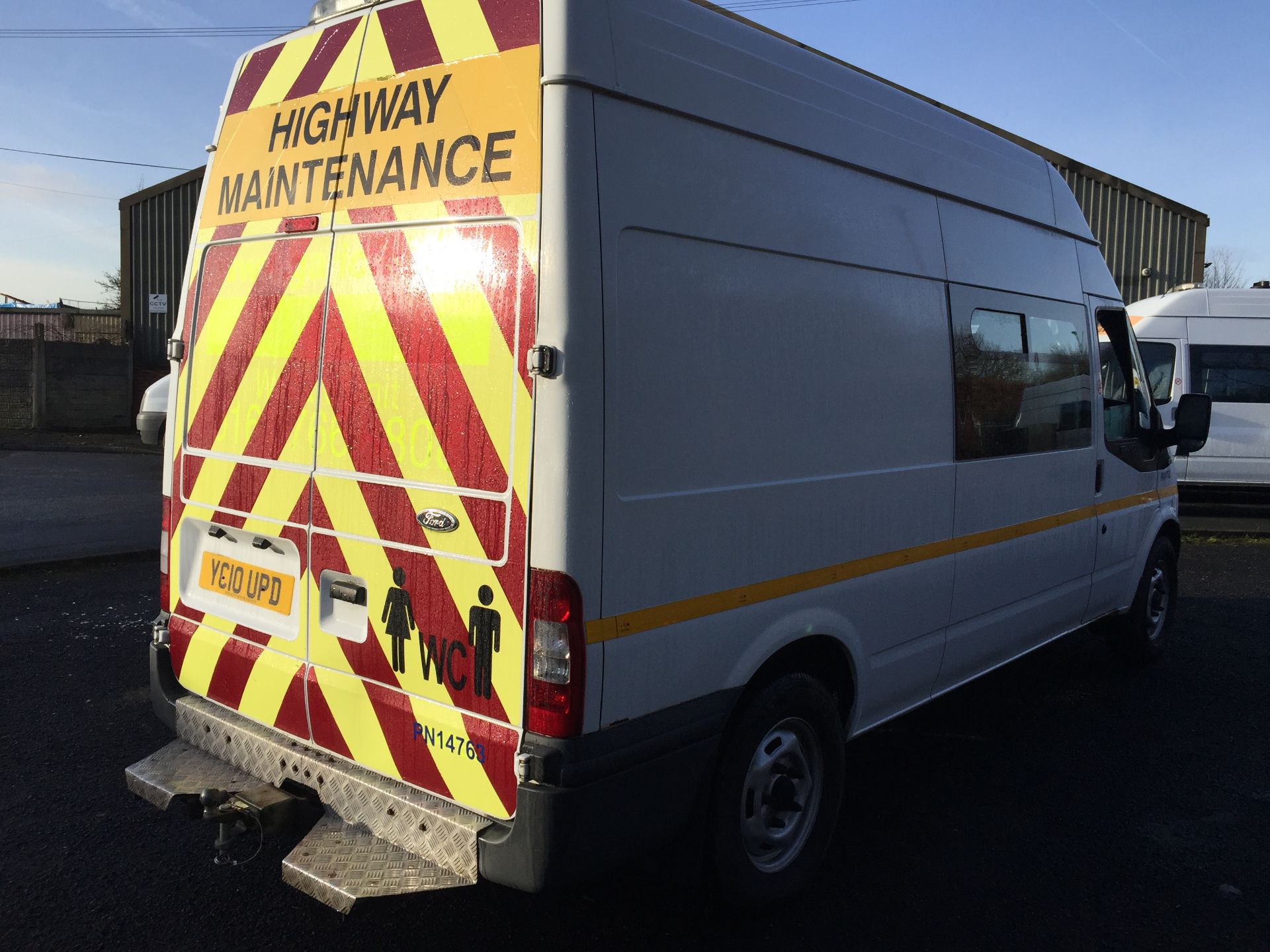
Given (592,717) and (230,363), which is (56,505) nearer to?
(230,363)

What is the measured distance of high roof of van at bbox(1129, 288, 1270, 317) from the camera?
1273cm

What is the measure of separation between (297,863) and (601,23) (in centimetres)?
232

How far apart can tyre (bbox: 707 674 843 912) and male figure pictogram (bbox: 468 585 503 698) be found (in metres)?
0.77

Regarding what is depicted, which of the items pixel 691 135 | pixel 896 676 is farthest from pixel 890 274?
pixel 896 676

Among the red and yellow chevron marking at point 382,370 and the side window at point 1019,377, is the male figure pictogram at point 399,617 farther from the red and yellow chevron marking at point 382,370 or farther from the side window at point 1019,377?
the side window at point 1019,377

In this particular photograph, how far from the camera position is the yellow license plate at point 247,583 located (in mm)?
3148

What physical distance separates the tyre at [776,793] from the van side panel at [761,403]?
195mm

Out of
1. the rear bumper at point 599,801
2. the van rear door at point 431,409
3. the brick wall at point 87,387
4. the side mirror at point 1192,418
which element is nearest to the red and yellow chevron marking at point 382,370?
the van rear door at point 431,409

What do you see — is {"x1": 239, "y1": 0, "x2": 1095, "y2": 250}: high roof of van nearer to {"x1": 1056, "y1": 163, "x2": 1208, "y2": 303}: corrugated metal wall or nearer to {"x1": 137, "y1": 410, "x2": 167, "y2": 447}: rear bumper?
{"x1": 137, "y1": 410, "x2": 167, "y2": 447}: rear bumper

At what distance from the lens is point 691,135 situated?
9.19 feet

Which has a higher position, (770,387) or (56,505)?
(770,387)

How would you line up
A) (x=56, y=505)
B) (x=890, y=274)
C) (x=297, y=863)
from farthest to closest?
(x=56, y=505), (x=890, y=274), (x=297, y=863)

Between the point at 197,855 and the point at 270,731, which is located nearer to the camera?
the point at 270,731

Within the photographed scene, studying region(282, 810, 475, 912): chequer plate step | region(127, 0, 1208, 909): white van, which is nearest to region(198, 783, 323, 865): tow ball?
region(127, 0, 1208, 909): white van
